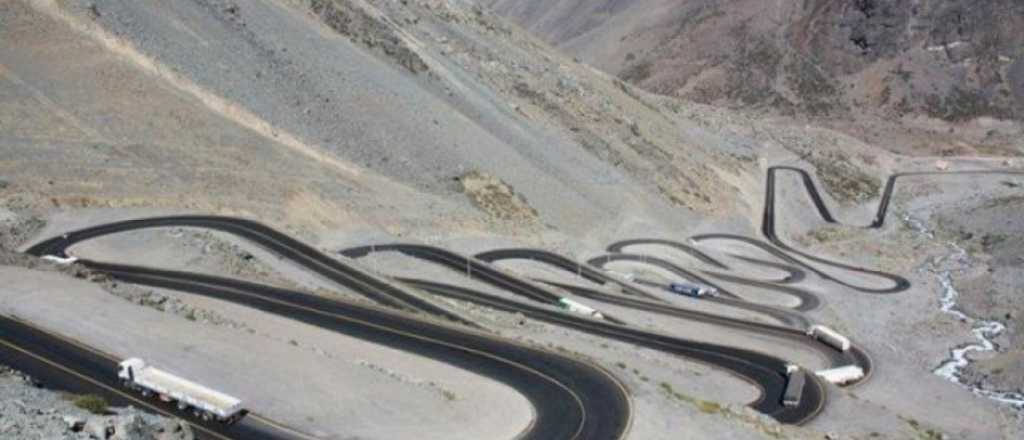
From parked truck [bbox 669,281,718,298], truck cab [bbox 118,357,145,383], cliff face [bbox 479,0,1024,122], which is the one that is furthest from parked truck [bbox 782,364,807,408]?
cliff face [bbox 479,0,1024,122]

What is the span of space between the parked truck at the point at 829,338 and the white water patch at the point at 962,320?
5.80m

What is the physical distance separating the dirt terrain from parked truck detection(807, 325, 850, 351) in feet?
4.00

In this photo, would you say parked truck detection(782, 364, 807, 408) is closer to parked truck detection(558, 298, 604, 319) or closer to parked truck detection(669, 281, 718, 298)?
parked truck detection(558, 298, 604, 319)

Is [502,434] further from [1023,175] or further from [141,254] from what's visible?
[1023,175]

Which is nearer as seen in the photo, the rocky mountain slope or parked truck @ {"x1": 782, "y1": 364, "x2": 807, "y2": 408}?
parked truck @ {"x1": 782, "y1": 364, "x2": 807, "y2": 408}

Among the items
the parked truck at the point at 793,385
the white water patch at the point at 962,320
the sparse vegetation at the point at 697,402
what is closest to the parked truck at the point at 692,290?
the white water patch at the point at 962,320

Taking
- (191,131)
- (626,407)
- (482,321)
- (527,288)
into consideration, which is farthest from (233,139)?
(626,407)

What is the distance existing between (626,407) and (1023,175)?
114748 millimetres

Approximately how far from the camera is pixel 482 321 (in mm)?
38125

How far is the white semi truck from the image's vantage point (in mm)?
24375

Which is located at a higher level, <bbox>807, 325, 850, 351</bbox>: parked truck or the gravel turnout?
<bbox>807, 325, 850, 351</bbox>: parked truck

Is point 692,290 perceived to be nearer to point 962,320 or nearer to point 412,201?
point 962,320

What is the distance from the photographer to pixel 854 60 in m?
172

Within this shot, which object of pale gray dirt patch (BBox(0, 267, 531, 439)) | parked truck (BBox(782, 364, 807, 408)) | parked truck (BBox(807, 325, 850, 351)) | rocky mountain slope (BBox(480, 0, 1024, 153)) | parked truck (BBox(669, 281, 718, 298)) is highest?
rocky mountain slope (BBox(480, 0, 1024, 153))
